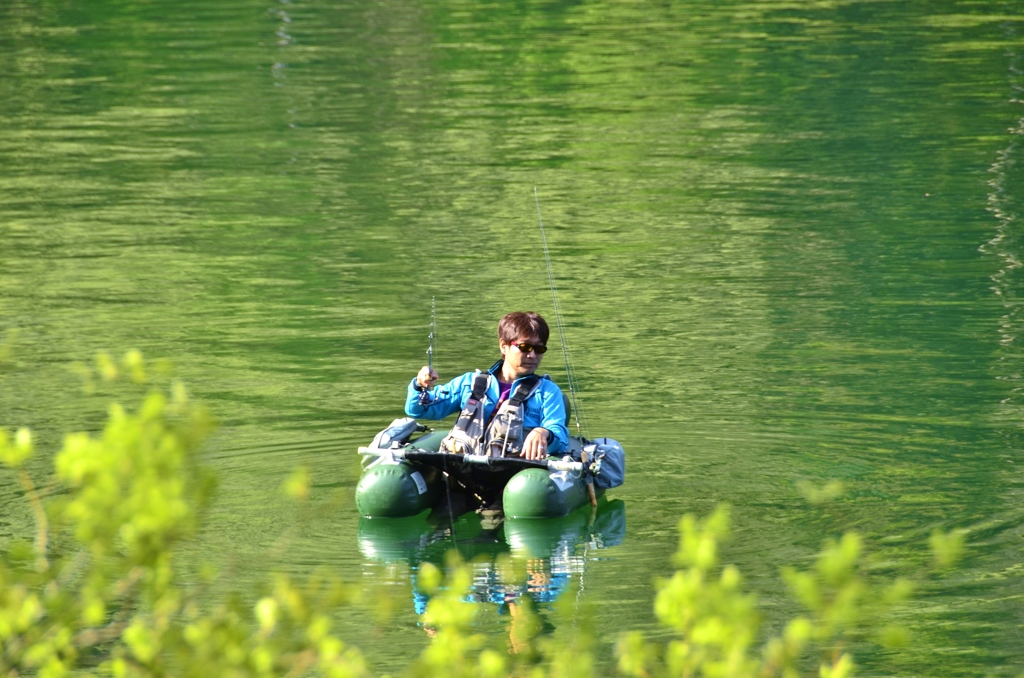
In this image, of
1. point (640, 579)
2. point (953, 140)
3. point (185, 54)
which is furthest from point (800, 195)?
point (185, 54)

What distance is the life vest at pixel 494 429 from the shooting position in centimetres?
945

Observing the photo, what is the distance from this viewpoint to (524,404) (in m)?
9.52

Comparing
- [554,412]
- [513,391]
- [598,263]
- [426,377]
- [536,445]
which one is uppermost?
[426,377]

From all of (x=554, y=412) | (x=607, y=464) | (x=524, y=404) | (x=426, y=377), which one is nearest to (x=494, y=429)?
(x=524, y=404)

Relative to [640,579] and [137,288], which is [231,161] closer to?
[137,288]

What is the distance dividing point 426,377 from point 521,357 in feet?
1.82

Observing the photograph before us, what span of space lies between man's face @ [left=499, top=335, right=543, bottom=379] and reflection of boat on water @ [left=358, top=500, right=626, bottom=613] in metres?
0.84

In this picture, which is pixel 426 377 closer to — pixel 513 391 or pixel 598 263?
pixel 513 391

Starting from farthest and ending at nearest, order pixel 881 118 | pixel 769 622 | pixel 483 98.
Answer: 1. pixel 483 98
2. pixel 881 118
3. pixel 769 622

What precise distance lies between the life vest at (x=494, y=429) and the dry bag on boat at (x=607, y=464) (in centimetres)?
43

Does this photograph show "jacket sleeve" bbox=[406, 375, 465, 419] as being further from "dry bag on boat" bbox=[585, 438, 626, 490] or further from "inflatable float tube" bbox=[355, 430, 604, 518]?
"dry bag on boat" bbox=[585, 438, 626, 490]

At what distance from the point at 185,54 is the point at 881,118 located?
570 inches

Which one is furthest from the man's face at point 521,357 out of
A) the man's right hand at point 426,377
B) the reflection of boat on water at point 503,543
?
the reflection of boat on water at point 503,543

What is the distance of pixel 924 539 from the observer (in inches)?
352
